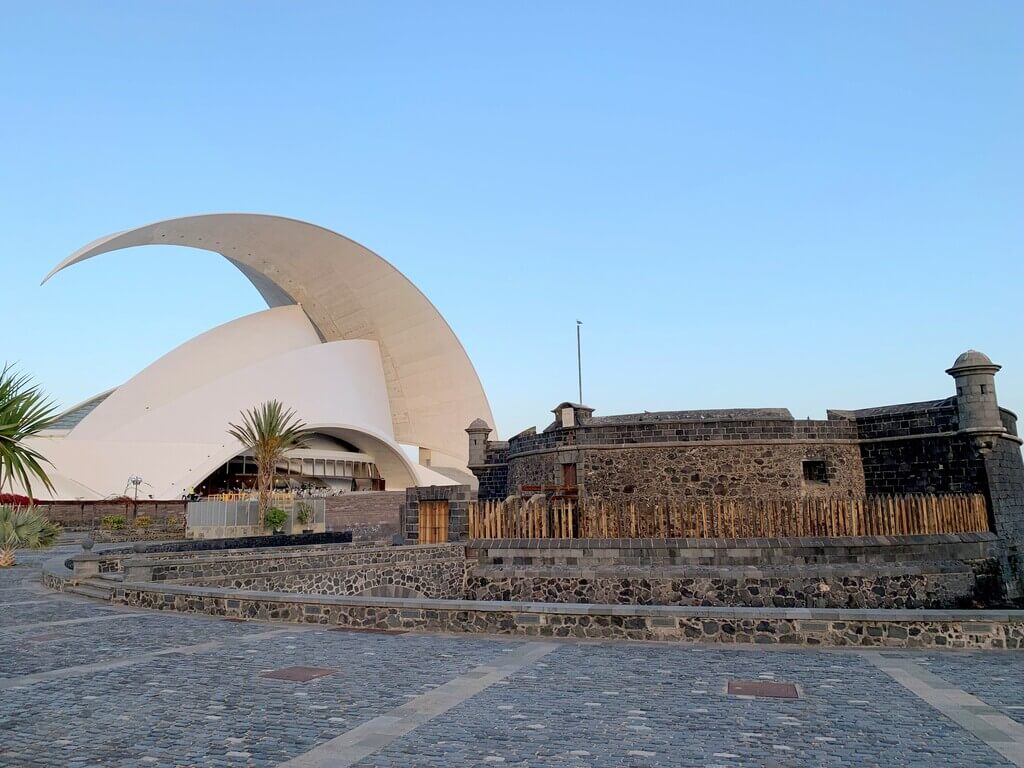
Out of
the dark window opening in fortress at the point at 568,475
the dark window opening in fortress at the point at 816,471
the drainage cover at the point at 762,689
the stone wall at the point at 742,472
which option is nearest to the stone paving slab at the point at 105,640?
the drainage cover at the point at 762,689

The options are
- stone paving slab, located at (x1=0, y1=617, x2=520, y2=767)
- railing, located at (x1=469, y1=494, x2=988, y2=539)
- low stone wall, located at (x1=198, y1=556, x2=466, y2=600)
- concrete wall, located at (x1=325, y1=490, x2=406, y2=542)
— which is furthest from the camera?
concrete wall, located at (x1=325, y1=490, x2=406, y2=542)

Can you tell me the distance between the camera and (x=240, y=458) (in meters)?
42.7

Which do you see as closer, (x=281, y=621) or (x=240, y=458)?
(x=281, y=621)

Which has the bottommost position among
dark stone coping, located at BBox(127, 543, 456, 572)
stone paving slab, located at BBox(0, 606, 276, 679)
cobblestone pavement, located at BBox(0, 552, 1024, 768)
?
cobblestone pavement, located at BBox(0, 552, 1024, 768)

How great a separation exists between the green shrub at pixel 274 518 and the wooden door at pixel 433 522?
8.90 m

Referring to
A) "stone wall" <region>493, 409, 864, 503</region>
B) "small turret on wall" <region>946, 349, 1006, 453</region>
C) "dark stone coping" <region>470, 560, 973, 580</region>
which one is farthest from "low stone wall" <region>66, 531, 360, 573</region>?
"small turret on wall" <region>946, 349, 1006, 453</region>

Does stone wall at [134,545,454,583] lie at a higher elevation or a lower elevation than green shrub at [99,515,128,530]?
lower

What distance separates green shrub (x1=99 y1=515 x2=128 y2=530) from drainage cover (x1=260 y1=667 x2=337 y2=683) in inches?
951

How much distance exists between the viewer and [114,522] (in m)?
27.2

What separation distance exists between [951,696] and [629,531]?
10305mm

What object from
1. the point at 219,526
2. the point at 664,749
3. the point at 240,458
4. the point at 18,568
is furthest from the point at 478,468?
the point at 664,749

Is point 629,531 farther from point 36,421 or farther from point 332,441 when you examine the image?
point 332,441

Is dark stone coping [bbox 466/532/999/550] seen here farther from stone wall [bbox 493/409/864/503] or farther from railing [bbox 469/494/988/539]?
stone wall [bbox 493/409/864/503]

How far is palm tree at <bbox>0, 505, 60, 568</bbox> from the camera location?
1914cm
